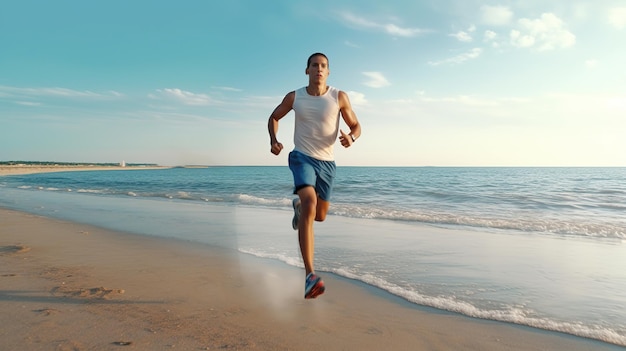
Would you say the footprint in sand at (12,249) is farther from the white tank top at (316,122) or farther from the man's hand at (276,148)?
the white tank top at (316,122)

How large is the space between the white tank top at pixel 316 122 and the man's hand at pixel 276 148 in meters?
0.20

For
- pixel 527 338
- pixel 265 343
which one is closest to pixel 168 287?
pixel 265 343

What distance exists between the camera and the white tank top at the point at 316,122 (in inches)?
165

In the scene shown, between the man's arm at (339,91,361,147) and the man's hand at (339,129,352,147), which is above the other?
the man's arm at (339,91,361,147)

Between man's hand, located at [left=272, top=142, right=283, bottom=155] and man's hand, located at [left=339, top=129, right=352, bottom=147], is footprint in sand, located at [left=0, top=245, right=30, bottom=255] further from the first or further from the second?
man's hand, located at [left=339, top=129, right=352, bottom=147]

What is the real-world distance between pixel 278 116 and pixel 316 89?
516 mm

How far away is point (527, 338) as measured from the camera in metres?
3.10

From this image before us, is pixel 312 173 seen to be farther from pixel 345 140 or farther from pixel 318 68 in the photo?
pixel 318 68

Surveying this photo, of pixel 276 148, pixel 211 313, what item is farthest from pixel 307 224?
pixel 211 313

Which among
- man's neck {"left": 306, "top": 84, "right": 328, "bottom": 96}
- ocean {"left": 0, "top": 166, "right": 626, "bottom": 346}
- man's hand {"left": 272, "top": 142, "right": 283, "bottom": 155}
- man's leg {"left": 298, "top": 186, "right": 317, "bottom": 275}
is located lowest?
ocean {"left": 0, "top": 166, "right": 626, "bottom": 346}

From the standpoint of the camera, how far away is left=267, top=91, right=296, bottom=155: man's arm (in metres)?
4.24

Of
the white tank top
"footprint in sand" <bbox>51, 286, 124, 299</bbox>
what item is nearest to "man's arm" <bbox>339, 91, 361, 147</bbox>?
the white tank top

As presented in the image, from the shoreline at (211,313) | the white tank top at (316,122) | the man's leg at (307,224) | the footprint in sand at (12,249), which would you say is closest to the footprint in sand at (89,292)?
the shoreline at (211,313)

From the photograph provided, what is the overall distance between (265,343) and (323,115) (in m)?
2.25
